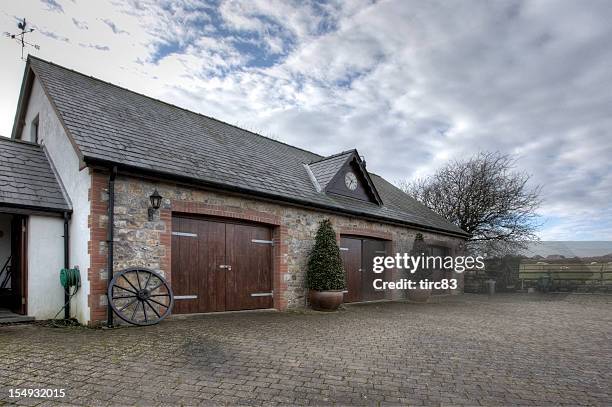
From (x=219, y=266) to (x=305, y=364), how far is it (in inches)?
179

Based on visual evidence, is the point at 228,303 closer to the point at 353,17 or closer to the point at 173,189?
the point at 173,189

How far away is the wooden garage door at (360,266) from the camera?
40.0ft

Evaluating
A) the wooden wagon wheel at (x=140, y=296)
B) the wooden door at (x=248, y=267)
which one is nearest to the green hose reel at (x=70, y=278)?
the wooden wagon wheel at (x=140, y=296)

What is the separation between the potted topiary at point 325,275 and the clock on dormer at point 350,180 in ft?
10.4

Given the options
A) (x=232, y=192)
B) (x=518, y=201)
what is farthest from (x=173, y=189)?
(x=518, y=201)

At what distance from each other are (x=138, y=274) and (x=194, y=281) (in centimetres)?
141

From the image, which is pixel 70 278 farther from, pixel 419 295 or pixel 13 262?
pixel 419 295

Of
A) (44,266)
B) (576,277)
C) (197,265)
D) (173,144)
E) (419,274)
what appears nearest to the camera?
(44,266)

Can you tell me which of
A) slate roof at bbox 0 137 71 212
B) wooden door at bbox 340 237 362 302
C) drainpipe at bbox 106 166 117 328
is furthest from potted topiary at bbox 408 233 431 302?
slate roof at bbox 0 137 71 212

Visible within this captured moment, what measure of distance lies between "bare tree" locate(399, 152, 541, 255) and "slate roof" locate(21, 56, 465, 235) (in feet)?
36.4

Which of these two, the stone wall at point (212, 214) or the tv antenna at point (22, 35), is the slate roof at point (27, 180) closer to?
the stone wall at point (212, 214)

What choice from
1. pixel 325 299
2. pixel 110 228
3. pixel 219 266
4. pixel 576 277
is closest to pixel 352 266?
pixel 325 299

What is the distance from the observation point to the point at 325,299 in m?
9.74

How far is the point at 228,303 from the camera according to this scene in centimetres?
891
